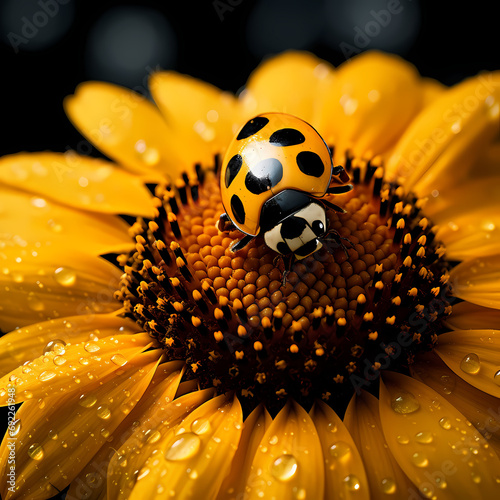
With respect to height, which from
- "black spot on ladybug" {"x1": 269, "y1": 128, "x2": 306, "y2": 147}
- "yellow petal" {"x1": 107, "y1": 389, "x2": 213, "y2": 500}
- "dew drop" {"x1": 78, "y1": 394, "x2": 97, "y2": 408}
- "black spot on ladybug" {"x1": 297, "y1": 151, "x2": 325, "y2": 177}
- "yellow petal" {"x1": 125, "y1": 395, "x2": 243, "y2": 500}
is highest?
"black spot on ladybug" {"x1": 269, "y1": 128, "x2": 306, "y2": 147}

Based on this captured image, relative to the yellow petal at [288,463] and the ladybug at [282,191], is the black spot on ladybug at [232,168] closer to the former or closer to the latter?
the ladybug at [282,191]

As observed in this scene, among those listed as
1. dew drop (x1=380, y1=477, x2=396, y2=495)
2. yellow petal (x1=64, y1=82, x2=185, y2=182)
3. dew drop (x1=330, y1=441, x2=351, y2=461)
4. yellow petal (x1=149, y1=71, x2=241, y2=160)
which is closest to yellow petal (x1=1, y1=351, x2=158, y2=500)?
dew drop (x1=330, y1=441, x2=351, y2=461)

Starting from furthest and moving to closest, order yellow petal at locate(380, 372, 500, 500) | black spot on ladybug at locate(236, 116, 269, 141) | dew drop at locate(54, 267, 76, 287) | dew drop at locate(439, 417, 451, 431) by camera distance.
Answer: dew drop at locate(54, 267, 76, 287), black spot on ladybug at locate(236, 116, 269, 141), dew drop at locate(439, 417, 451, 431), yellow petal at locate(380, 372, 500, 500)

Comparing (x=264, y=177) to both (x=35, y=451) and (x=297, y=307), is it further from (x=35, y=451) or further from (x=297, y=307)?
(x=35, y=451)

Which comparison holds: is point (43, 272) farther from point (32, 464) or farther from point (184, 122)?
point (184, 122)

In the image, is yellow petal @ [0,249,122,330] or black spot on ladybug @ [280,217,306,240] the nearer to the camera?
black spot on ladybug @ [280,217,306,240]

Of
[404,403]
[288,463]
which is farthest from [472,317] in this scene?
[288,463]

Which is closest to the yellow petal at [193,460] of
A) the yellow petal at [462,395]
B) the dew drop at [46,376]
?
the dew drop at [46,376]

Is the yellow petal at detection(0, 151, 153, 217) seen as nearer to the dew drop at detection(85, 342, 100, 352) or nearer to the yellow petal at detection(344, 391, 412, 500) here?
the dew drop at detection(85, 342, 100, 352)
